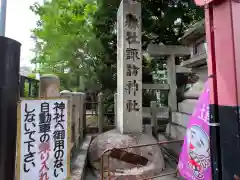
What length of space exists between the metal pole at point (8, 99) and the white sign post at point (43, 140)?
1.06 ft

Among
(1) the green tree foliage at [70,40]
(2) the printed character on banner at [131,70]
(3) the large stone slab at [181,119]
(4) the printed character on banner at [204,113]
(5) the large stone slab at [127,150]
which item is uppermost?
(1) the green tree foliage at [70,40]

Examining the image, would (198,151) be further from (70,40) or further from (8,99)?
(70,40)

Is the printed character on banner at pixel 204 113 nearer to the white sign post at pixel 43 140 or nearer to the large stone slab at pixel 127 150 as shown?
the white sign post at pixel 43 140

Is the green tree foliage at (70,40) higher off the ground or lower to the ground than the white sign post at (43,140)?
higher

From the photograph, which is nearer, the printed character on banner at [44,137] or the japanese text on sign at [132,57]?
the printed character on banner at [44,137]

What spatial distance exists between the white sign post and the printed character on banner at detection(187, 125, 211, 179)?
146 centimetres

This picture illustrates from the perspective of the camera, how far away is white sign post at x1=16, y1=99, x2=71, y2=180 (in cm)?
221

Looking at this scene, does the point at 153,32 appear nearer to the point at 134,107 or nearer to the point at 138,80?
the point at 138,80

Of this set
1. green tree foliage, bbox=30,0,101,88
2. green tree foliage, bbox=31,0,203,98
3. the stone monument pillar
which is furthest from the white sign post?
green tree foliage, bbox=30,0,101,88

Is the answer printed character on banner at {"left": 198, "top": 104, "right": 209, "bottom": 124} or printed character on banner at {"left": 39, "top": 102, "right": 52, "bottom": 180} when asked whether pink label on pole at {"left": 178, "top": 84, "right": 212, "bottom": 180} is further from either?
printed character on banner at {"left": 39, "top": 102, "right": 52, "bottom": 180}

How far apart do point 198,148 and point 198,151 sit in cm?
3

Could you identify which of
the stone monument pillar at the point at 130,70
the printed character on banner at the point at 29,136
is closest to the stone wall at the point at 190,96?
the stone monument pillar at the point at 130,70

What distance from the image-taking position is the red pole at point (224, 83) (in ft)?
4.93

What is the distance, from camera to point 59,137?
2.47 m
